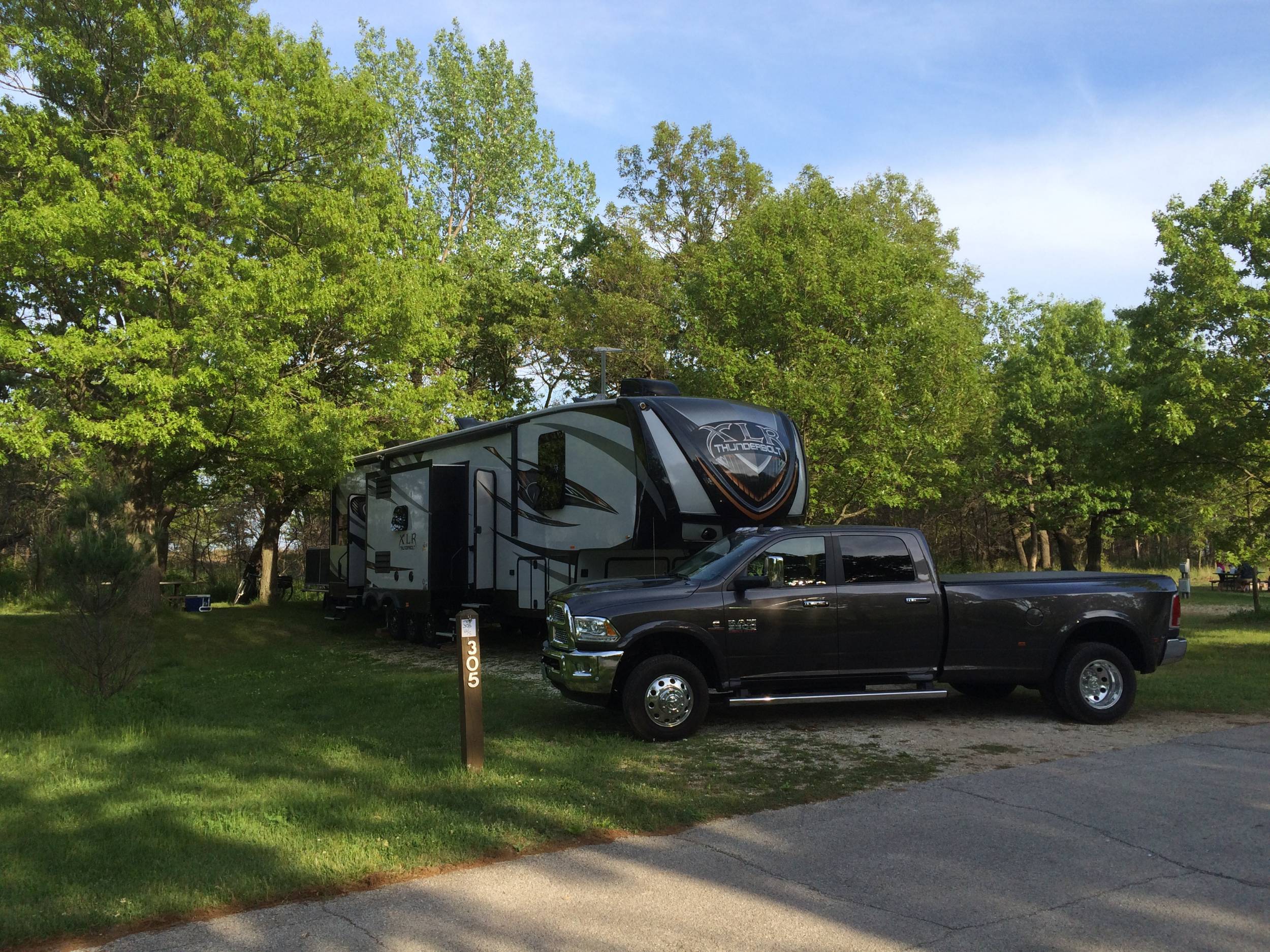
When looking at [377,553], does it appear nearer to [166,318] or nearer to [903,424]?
[166,318]

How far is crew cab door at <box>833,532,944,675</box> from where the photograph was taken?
9.11 m

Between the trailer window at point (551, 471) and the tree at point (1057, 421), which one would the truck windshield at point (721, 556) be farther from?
the tree at point (1057, 421)

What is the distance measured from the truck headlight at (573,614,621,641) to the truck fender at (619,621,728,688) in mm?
143

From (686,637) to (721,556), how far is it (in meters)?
0.98

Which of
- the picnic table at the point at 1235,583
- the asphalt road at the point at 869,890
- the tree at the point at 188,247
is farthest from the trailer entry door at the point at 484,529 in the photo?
the picnic table at the point at 1235,583

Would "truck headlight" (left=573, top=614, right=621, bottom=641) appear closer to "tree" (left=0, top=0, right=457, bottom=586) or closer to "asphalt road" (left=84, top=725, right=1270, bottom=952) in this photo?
"asphalt road" (left=84, top=725, right=1270, bottom=952)

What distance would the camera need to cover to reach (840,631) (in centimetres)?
908

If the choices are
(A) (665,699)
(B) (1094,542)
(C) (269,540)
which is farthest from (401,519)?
(B) (1094,542)

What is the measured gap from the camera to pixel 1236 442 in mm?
17562

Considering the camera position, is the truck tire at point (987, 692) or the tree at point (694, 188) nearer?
Result: the truck tire at point (987, 692)

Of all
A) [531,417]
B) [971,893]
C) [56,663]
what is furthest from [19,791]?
[531,417]

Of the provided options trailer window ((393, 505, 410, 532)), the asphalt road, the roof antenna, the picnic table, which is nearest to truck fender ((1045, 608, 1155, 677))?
the asphalt road

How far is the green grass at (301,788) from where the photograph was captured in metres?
5.16

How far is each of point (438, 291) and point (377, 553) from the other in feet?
19.7
